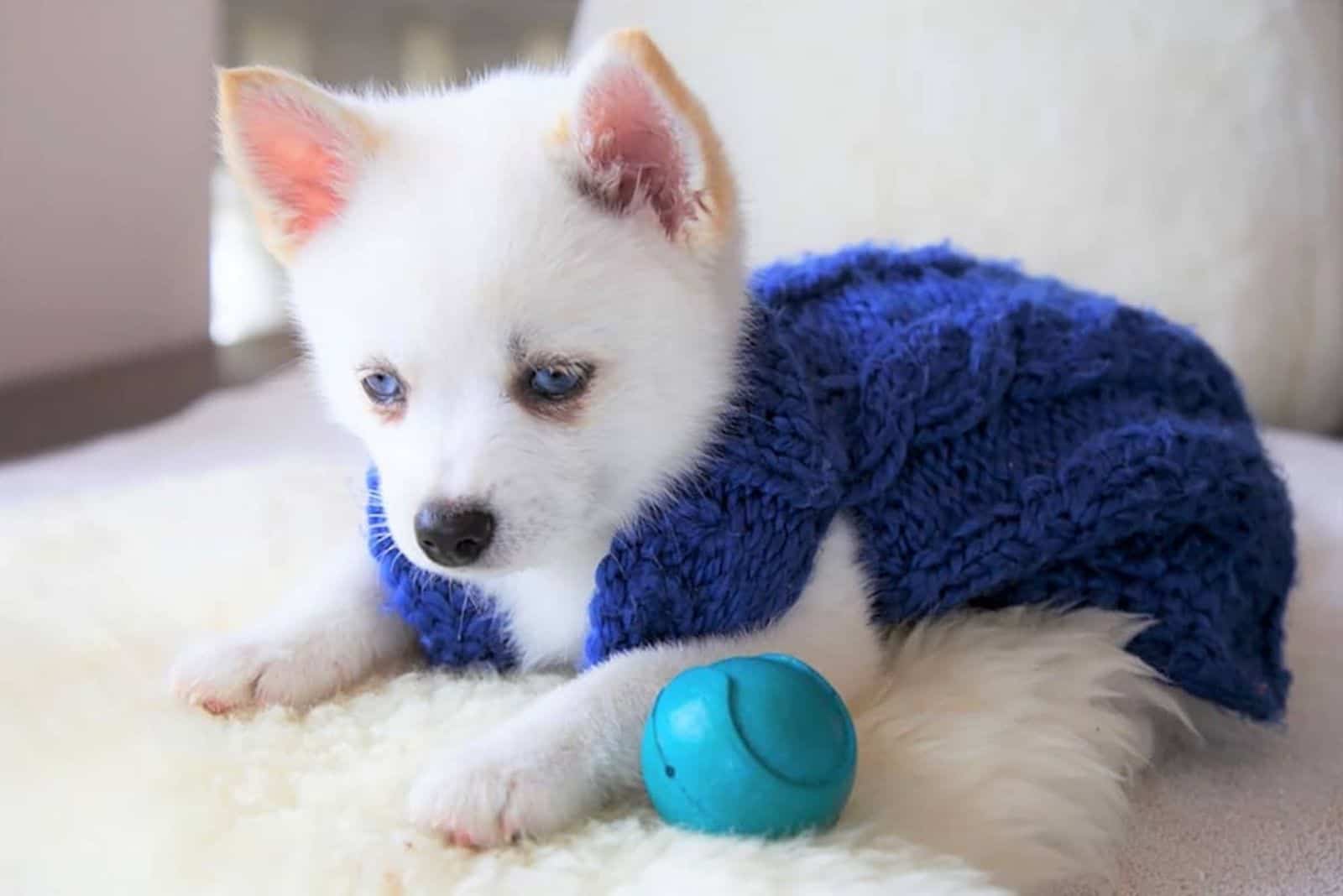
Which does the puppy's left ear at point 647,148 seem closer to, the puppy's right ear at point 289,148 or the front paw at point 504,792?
the puppy's right ear at point 289,148

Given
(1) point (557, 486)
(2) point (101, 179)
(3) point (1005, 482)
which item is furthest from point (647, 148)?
(2) point (101, 179)

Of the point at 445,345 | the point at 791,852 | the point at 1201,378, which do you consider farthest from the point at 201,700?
the point at 1201,378

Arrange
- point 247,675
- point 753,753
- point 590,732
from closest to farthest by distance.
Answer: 1. point 753,753
2. point 590,732
3. point 247,675

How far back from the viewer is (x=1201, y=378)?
144 cm

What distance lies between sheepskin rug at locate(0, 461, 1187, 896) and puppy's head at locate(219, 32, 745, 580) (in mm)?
193

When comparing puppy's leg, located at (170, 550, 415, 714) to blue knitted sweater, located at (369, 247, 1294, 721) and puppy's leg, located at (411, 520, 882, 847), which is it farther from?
puppy's leg, located at (411, 520, 882, 847)

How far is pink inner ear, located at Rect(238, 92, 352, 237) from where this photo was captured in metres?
1.15

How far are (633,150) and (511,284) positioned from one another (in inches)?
6.7

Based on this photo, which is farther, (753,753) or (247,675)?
(247,675)

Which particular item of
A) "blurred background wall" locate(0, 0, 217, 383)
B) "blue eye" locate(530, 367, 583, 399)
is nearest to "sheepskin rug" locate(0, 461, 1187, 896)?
"blue eye" locate(530, 367, 583, 399)

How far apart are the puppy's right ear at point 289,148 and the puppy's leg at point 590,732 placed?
0.47 metres

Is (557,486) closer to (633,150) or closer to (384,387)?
(384,387)

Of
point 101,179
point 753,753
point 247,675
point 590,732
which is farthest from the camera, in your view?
point 101,179

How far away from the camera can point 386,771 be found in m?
1.07
